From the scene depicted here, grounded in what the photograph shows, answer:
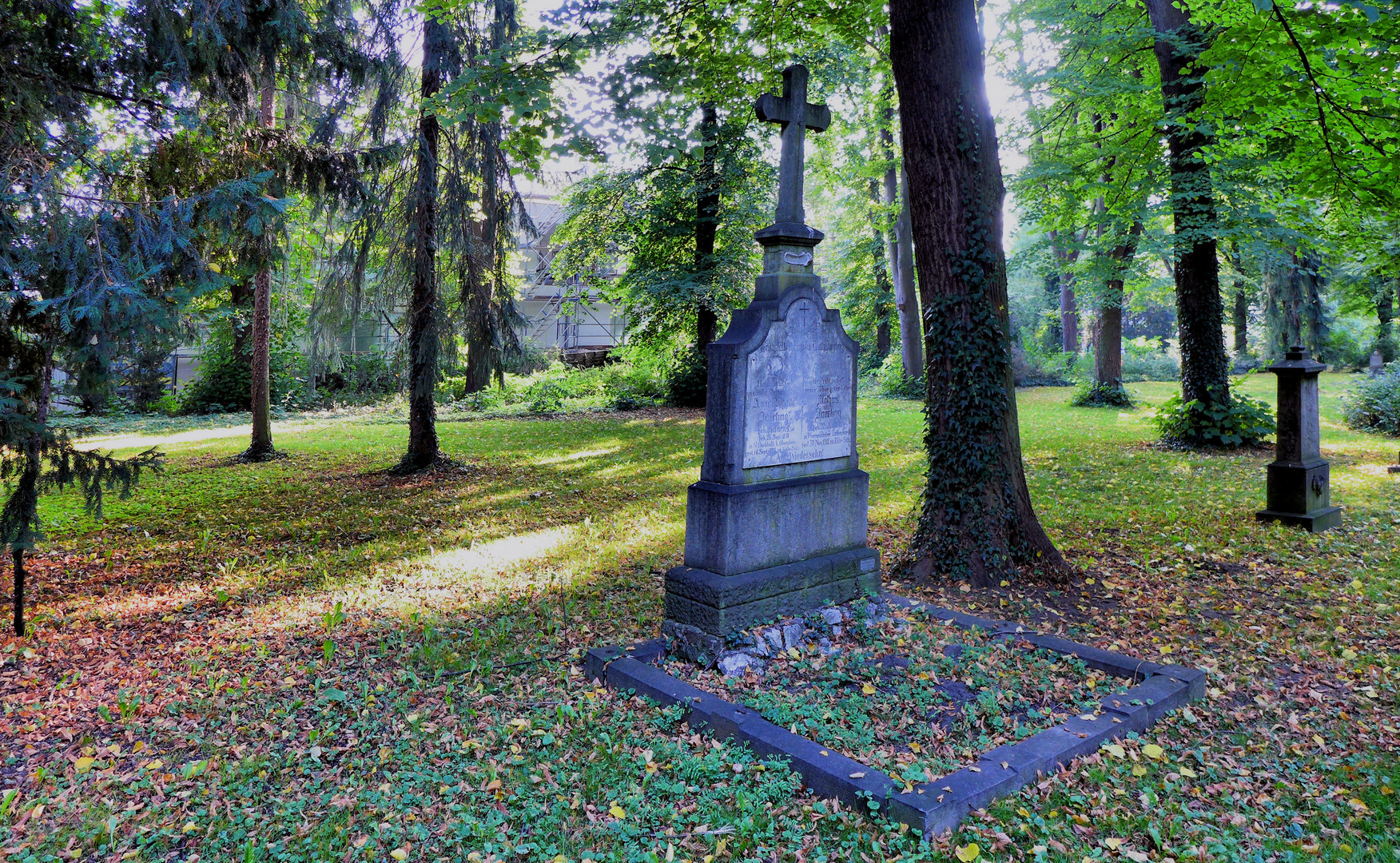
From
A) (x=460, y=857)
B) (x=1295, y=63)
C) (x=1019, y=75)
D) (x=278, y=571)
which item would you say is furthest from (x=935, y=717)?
(x=1019, y=75)

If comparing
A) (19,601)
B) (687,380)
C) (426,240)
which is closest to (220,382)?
(687,380)

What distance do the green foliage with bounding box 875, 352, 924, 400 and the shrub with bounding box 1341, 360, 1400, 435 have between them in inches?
377

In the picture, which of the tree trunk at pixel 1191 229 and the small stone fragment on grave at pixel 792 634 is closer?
the small stone fragment on grave at pixel 792 634

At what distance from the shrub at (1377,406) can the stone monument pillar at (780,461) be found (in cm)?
1454

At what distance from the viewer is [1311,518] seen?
7996mm

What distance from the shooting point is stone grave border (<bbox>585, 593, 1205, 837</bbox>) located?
10.9 ft

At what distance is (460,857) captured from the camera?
10.4 feet

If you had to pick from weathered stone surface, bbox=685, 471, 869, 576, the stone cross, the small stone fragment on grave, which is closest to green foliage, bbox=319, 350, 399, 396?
the stone cross

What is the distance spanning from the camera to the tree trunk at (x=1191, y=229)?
11.7 m

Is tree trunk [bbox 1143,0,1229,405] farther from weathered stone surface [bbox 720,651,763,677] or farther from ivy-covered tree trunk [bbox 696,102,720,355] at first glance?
weathered stone surface [bbox 720,651,763,677]

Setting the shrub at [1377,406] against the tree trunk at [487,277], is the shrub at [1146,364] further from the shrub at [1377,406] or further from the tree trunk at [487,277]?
the tree trunk at [487,277]

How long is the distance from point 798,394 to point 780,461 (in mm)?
479

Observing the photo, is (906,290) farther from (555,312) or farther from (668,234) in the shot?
(555,312)

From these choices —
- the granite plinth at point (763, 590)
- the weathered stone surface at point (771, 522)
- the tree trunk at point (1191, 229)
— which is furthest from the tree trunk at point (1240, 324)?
the granite plinth at point (763, 590)
